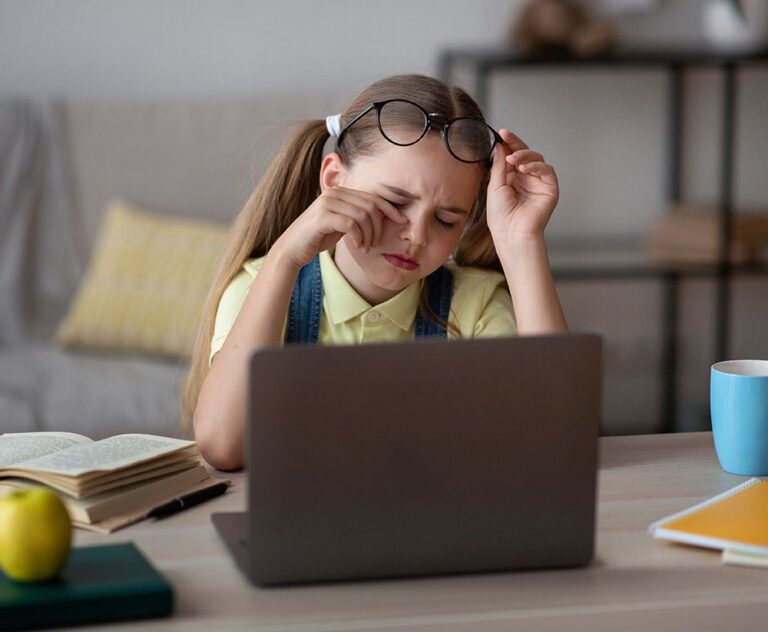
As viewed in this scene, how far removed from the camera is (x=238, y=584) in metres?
0.82

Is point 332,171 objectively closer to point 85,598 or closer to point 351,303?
point 351,303

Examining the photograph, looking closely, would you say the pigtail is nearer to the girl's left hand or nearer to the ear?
the ear

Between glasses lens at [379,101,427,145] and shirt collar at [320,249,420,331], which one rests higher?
glasses lens at [379,101,427,145]

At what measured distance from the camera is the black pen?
3.19 ft

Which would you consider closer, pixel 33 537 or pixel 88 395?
pixel 33 537

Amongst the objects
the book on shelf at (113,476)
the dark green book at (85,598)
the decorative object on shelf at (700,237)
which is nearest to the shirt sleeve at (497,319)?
the book on shelf at (113,476)

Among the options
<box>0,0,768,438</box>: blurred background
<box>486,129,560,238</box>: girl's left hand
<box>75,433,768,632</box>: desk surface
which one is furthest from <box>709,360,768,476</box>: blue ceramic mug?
<box>0,0,768,438</box>: blurred background

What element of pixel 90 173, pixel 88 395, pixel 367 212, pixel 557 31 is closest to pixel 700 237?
pixel 557 31

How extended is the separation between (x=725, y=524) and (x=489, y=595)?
0.25 metres

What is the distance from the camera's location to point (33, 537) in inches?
30.0

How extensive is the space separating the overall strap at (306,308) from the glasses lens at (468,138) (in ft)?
0.90

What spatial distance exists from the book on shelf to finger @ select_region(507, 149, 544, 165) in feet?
1.81

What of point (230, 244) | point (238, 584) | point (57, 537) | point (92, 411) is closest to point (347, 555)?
point (238, 584)

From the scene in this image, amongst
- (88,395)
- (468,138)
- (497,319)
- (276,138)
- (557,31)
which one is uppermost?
(557,31)
